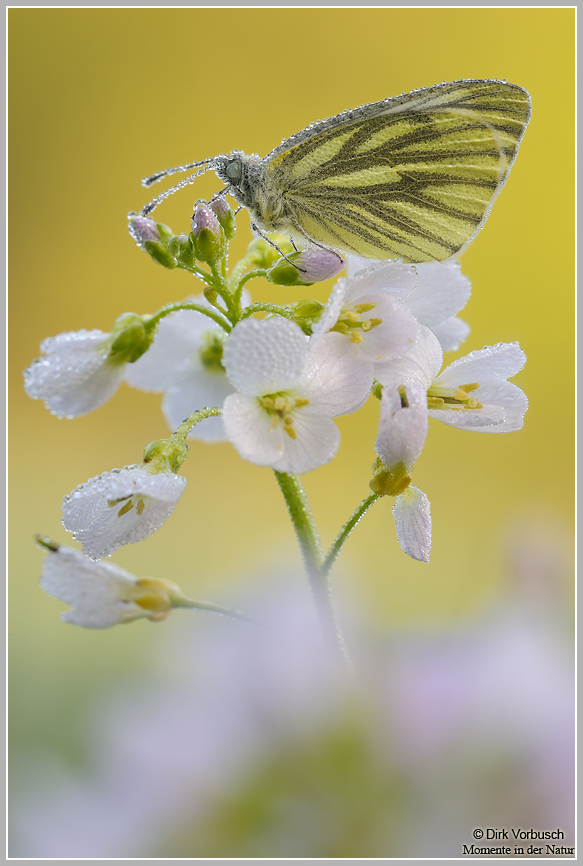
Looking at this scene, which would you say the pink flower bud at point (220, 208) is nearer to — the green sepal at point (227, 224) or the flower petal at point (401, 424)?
the green sepal at point (227, 224)

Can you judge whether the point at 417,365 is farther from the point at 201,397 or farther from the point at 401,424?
the point at 201,397

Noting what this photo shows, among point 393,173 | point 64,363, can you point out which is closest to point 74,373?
point 64,363

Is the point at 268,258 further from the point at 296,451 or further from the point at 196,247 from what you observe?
the point at 296,451

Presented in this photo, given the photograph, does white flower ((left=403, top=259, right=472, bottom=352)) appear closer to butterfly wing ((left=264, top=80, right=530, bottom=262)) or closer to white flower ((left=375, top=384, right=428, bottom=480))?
butterfly wing ((left=264, top=80, right=530, bottom=262))

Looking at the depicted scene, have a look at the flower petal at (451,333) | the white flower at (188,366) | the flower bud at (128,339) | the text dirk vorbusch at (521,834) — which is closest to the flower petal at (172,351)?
the white flower at (188,366)

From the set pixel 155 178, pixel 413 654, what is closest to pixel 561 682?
pixel 413 654

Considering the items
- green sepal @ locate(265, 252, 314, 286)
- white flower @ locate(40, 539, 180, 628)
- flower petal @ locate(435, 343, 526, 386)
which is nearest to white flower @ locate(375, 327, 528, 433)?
flower petal @ locate(435, 343, 526, 386)
